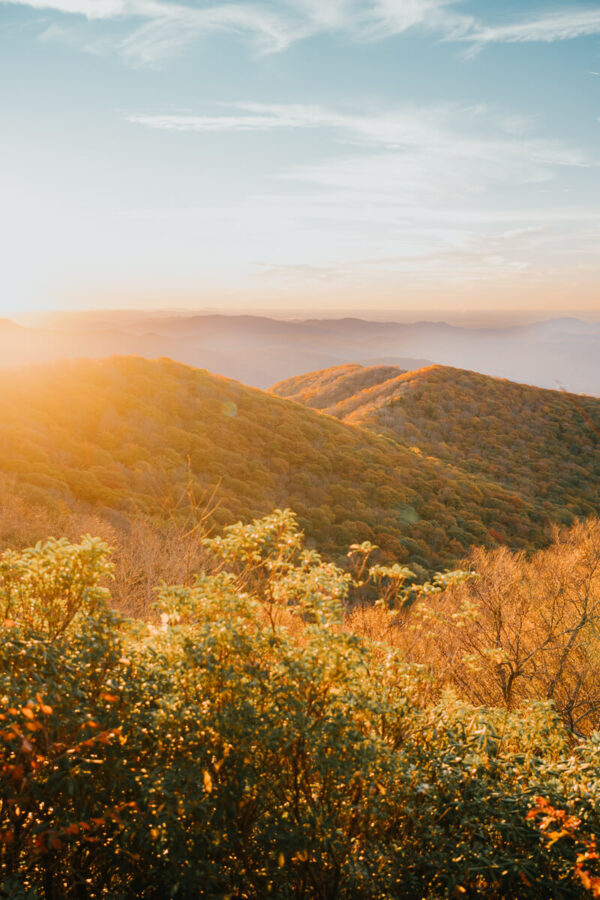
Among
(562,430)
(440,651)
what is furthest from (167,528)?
(562,430)

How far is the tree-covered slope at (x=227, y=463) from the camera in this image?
863 inches

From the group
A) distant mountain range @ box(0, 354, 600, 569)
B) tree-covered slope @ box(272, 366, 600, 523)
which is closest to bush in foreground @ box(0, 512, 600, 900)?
distant mountain range @ box(0, 354, 600, 569)

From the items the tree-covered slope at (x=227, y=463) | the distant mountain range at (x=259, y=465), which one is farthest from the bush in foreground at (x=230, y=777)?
the tree-covered slope at (x=227, y=463)

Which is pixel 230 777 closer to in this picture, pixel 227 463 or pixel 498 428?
pixel 227 463

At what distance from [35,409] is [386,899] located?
1058 inches

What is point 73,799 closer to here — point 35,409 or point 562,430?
point 35,409

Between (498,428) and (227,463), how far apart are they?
114 ft

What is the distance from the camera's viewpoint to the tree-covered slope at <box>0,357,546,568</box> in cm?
2192

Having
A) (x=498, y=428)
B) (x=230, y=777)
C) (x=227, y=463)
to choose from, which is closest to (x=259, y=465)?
(x=227, y=463)

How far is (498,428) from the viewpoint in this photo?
5253 cm

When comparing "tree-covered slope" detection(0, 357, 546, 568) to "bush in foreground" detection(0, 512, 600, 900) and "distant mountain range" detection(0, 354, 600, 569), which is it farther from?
"bush in foreground" detection(0, 512, 600, 900)

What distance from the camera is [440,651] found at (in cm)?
1329

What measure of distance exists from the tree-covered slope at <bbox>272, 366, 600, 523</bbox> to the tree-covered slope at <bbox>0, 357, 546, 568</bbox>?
7.16m

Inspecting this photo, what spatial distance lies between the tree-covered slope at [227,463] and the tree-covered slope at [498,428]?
7156 millimetres
